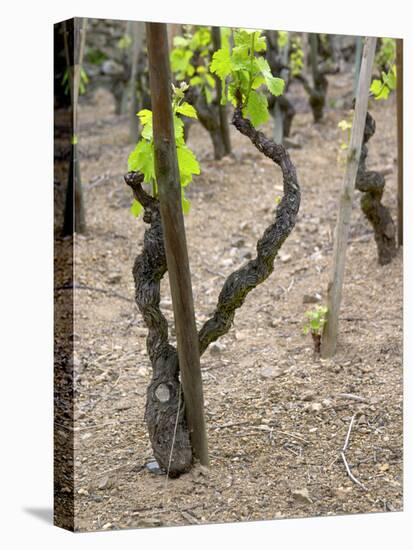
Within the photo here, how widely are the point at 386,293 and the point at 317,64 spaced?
9.38ft

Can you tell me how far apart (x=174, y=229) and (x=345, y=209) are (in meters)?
1.18

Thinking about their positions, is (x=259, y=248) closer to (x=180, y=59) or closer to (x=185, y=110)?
(x=185, y=110)

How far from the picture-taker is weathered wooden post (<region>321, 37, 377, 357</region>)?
3.70m

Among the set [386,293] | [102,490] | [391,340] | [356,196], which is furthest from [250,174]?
[102,490]

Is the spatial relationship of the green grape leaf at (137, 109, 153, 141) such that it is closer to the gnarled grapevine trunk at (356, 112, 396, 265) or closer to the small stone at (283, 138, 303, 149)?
the gnarled grapevine trunk at (356, 112, 396, 265)

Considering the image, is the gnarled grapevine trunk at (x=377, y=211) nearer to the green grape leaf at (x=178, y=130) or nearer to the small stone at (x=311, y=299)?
the small stone at (x=311, y=299)

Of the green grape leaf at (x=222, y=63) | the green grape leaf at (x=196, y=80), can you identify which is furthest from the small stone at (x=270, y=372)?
the green grape leaf at (x=196, y=80)

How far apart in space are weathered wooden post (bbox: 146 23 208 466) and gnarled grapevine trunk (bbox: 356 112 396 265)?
157 centimetres

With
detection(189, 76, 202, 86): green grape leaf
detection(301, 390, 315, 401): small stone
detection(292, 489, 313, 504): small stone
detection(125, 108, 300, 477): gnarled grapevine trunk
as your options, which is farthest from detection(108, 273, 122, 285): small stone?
detection(189, 76, 202, 86): green grape leaf

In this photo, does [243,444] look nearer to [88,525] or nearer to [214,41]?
[88,525]

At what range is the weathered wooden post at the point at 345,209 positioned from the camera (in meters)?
3.70

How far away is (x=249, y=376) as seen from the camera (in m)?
3.58

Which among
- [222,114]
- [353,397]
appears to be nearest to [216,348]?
[353,397]

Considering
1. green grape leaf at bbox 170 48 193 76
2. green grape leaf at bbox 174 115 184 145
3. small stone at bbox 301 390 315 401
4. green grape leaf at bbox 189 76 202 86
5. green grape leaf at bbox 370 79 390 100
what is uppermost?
green grape leaf at bbox 170 48 193 76
